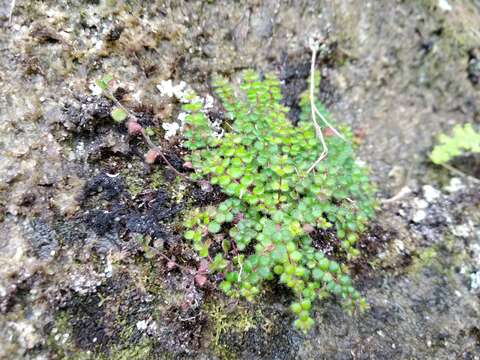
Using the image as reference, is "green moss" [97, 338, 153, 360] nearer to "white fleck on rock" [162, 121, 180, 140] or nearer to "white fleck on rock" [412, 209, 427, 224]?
"white fleck on rock" [162, 121, 180, 140]

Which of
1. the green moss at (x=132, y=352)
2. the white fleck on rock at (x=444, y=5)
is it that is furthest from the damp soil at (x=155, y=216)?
the white fleck on rock at (x=444, y=5)

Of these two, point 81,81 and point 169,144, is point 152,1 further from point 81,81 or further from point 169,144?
point 169,144

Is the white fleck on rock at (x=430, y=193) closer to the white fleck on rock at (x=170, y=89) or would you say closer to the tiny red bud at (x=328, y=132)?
the tiny red bud at (x=328, y=132)

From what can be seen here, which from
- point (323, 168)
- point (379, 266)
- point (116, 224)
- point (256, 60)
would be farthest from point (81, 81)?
point (379, 266)

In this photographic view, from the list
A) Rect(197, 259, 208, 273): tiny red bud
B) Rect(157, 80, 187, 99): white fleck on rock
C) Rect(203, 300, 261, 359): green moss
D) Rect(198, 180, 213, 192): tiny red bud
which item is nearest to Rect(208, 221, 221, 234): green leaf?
Rect(197, 259, 208, 273): tiny red bud

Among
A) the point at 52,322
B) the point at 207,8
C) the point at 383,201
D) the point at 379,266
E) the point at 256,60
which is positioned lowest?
the point at 52,322

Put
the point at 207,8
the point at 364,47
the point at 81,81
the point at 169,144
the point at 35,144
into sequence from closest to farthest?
1. the point at 35,144
2. the point at 81,81
3. the point at 169,144
4. the point at 207,8
5. the point at 364,47
